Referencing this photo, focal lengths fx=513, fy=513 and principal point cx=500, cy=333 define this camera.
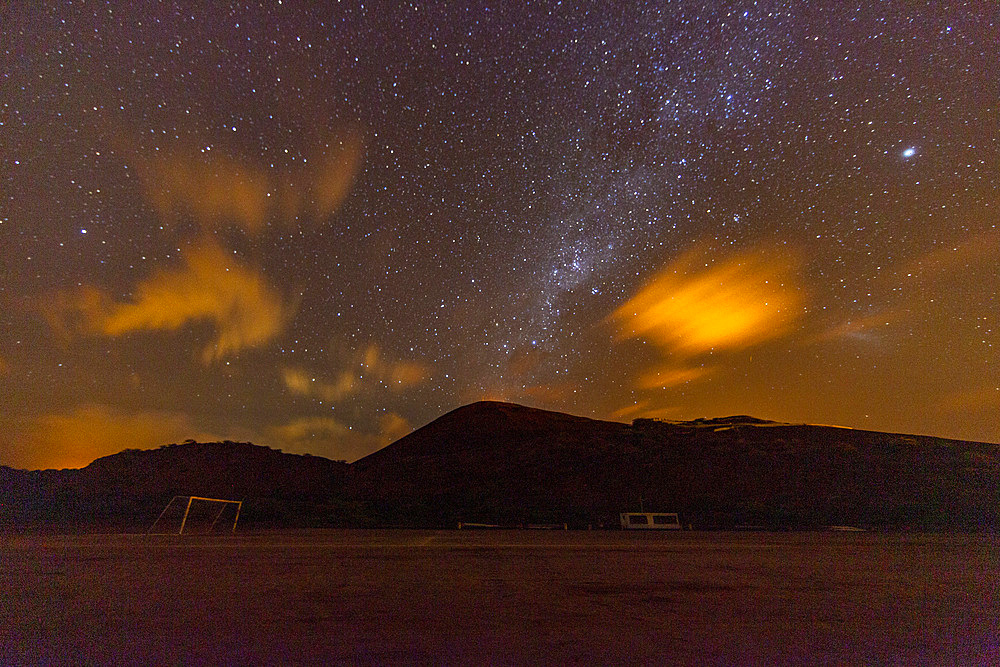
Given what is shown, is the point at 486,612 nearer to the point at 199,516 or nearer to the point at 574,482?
the point at 199,516

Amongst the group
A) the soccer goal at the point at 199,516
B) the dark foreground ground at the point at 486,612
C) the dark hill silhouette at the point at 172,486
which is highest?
the dark hill silhouette at the point at 172,486

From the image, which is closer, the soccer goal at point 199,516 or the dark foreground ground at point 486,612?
the dark foreground ground at point 486,612

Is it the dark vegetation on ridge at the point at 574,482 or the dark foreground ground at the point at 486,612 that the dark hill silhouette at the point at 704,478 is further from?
the dark foreground ground at the point at 486,612

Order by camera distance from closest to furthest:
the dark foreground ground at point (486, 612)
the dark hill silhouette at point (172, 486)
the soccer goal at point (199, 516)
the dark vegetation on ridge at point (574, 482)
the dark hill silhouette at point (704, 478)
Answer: the dark foreground ground at point (486, 612) → the soccer goal at point (199, 516) → the dark hill silhouette at point (172, 486) → the dark vegetation on ridge at point (574, 482) → the dark hill silhouette at point (704, 478)

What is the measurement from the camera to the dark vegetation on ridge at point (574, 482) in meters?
33.2

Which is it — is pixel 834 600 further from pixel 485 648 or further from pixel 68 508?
pixel 68 508

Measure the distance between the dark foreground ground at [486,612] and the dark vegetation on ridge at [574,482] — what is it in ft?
68.8

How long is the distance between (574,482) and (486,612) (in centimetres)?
4280

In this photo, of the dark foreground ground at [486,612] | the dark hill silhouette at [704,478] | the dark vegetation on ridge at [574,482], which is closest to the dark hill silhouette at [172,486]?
the dark vegetation on ridge at [574,482]

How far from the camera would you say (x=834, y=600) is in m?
7.59

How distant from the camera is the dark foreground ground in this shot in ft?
15.9

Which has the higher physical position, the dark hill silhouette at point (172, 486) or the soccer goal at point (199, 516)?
the dark hill silhouette at point (172, 486)

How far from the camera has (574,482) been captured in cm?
Answer: 4734

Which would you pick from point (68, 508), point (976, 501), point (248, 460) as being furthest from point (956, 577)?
point (248, 460)
